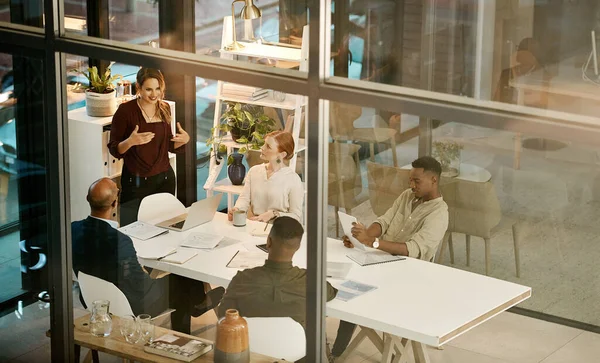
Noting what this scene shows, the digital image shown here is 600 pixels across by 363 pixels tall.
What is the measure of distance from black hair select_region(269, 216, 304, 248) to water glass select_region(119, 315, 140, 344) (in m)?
0.86

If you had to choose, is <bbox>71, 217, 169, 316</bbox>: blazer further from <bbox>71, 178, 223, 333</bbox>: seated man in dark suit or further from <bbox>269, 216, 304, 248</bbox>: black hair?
<bbox>269, 216, 304, 248</bbox>: black hair

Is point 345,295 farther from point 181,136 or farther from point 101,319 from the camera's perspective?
point 101,319

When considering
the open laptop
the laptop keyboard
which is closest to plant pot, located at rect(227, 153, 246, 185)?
the open laptop

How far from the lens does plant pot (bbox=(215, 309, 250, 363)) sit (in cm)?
388

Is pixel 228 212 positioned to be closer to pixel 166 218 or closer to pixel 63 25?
pixel 166 218

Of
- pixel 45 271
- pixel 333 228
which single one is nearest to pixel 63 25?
pixel 45 271

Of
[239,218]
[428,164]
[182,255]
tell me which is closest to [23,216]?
[182,255]

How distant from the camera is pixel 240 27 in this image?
372cm

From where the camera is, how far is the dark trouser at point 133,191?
13.7 ft

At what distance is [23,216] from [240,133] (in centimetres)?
198

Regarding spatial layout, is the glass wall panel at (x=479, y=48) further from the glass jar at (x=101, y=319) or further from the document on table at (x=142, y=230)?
the glass jar at (x=101, y=319)

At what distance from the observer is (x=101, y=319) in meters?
4.33

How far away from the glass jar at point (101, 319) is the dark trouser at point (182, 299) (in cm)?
36

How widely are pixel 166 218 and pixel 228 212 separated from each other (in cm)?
33
